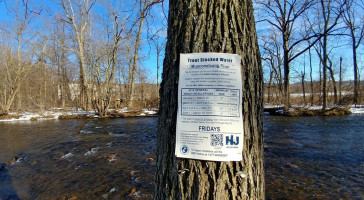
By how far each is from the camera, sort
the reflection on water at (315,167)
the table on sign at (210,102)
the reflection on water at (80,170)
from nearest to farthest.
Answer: the table on sign at (210,102) → the reflection on water at (315,167) → the reflection on water at (80,170)

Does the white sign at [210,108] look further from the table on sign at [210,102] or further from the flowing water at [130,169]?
the flowing water at [130,169]

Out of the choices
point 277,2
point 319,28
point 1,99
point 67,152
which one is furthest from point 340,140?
point 1,99

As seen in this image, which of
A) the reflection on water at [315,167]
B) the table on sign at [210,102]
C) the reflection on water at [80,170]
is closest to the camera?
the table on sign at [210,102]

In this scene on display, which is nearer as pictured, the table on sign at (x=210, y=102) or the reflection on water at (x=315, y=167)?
the table on sign at (x=210, y=102)

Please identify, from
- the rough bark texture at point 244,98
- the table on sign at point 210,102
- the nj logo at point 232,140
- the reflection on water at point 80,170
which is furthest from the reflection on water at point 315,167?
the table on sign at point 210,102

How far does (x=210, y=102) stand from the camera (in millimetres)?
1084

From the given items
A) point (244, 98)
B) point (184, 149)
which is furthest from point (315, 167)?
point (184, 149)

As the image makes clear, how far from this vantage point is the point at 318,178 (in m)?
4.11

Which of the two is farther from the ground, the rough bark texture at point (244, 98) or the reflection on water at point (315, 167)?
the rough bark texture at point (244, 98)

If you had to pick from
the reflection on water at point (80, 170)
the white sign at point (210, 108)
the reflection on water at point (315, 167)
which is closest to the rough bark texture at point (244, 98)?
the white sign at point (210, 108)

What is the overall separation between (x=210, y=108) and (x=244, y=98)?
8.8 inches

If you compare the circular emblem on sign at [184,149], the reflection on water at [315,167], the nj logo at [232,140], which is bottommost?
the reflection on water at [315,167]

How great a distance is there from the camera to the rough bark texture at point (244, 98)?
111 cm

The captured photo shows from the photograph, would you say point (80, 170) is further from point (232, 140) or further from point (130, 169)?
point (232, 140)
